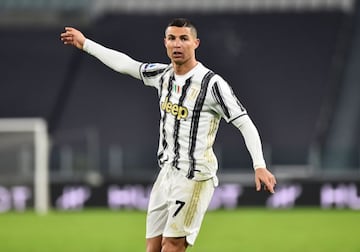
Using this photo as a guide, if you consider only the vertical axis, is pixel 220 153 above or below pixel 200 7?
below

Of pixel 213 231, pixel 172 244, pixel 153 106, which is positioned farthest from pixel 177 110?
pixel 153 106

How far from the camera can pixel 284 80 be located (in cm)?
2992

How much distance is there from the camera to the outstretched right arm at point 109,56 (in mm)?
8156

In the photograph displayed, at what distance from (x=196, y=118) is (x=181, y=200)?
0.54 metres

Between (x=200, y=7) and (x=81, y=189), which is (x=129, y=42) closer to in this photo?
(x=200, y=7)

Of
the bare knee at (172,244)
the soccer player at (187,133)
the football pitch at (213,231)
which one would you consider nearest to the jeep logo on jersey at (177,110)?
the soccer player at (187,133)

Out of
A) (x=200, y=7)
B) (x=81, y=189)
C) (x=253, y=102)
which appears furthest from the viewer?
(x=200, y=7)

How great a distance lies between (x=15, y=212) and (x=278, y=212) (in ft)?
15.8

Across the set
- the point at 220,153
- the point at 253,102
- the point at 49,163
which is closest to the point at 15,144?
the point at 49,163

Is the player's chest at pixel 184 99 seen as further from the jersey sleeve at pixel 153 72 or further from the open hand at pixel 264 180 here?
the open hand at pixel 264 180

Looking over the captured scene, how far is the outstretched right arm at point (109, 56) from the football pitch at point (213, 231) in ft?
16.5

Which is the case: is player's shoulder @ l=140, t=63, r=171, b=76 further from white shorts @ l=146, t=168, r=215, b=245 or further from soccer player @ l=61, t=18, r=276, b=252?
white shorts @ l=146, t=168, r=215, b=245

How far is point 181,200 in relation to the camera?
7758 mm

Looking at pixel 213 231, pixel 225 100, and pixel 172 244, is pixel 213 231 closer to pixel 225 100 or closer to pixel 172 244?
pixel 172 244
